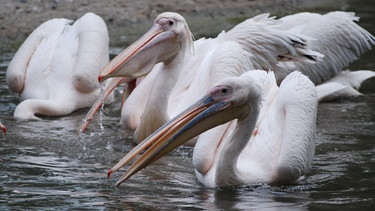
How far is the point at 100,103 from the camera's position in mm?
6945

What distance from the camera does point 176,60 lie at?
6.39 metres

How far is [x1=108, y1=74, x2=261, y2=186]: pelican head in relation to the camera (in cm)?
488

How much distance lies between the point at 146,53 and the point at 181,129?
1464 millimetres

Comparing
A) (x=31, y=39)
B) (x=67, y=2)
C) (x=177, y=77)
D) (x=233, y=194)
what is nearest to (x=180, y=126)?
(x=233, y=194)

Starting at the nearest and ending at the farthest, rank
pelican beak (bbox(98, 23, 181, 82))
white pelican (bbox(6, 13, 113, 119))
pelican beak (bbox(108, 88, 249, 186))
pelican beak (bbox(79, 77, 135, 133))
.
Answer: pelican beak (bbox(108, 88, 249, 186)), pelican beak (bbox(98, 23, 181, 82)), pelican beak (bbox(79, 77, 135, 133)), white pelican (bbox(6, 13, 113, 119))

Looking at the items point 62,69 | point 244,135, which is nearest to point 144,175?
point 244,135

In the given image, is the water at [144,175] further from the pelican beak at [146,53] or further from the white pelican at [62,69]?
the pelican beak at [146,53]

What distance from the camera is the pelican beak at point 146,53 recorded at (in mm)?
6191

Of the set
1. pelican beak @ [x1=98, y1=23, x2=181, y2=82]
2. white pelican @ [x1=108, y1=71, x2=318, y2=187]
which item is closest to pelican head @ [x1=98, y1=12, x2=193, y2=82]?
pelican beak @ [x1=98, y1=23, x2=181, y2=82]

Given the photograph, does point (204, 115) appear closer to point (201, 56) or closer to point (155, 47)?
point (155, 47)

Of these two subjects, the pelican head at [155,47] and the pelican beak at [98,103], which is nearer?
the pelican head at [155,47]

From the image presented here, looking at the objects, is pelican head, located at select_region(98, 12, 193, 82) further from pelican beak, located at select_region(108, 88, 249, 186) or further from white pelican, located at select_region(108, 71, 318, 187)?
pelican beak, located at select_region(108, 88, 249, 186)

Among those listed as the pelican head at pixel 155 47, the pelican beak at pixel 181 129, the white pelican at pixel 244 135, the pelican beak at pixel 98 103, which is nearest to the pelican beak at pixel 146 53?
the pelican head at pixel 155 47

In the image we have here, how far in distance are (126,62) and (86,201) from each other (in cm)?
154
